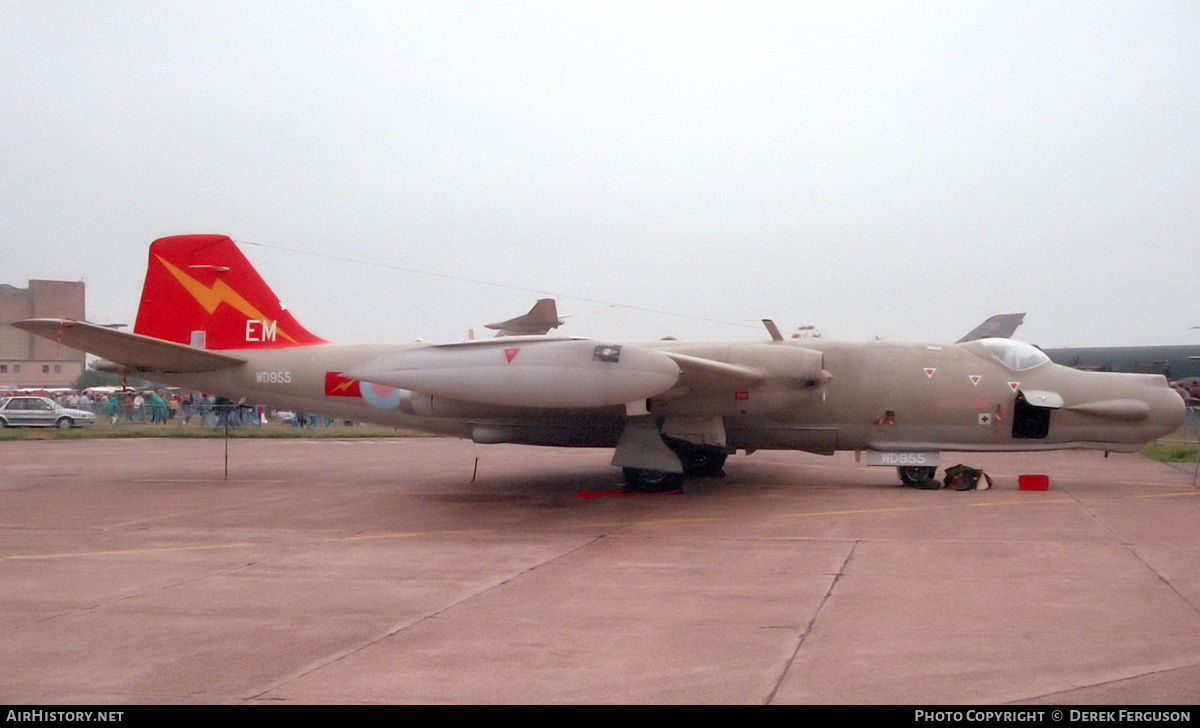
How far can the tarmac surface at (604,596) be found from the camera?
4676 millimetres

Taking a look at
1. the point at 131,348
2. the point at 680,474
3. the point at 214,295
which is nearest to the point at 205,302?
the point at 214,295

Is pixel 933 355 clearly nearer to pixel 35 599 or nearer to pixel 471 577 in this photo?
pixel 471 577

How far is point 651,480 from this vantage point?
42.6 ft

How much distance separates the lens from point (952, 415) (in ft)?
42.6

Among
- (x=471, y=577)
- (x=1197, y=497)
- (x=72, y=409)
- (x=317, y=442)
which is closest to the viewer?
(x=471, y=577)

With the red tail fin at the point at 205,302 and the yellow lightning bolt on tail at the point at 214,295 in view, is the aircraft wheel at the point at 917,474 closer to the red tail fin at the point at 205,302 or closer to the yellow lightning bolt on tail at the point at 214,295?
the red tail fin at the point at 205,302

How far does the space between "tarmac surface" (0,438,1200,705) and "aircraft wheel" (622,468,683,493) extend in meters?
0.37

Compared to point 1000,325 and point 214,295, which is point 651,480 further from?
point 1000,325

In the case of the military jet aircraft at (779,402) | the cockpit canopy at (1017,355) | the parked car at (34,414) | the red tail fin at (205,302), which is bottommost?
the parked car at (34,414)

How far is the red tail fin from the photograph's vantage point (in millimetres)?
15094

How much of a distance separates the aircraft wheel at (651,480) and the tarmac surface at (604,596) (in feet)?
1.21

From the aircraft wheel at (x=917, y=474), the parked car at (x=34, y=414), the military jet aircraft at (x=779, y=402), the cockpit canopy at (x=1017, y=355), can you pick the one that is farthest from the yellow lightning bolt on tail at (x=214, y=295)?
the parked car at (x=34, y=414)
